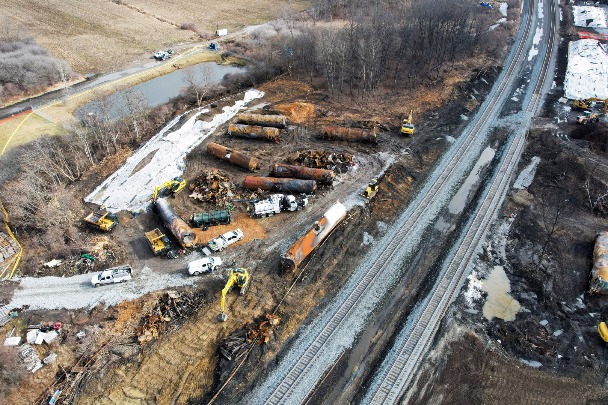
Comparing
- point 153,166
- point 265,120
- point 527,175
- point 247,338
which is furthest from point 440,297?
point 153,166

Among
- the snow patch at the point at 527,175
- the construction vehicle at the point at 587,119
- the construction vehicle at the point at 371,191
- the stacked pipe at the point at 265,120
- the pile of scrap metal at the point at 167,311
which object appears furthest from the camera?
the stacked pipe at the point at 265,120

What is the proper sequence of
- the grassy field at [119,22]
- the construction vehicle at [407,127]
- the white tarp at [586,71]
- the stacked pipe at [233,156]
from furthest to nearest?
the grassy field at [119,22], the white tarp at [586,71], the construction vehicle at [407,127], the stacked pipe at [233,156]

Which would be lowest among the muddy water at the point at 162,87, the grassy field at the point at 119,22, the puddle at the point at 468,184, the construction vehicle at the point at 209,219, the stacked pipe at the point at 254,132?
the puddle at the point at 468,184

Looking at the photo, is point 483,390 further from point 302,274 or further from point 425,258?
point 302,274

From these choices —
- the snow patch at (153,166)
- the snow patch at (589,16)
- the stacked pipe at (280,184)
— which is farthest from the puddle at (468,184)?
the snow patch at (589,16)

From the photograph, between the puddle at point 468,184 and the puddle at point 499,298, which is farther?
the puddle at point 468,184

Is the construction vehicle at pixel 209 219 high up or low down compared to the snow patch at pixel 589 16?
down

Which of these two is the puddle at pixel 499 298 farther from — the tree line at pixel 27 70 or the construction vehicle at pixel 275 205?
the tree line at pixel 27 70
